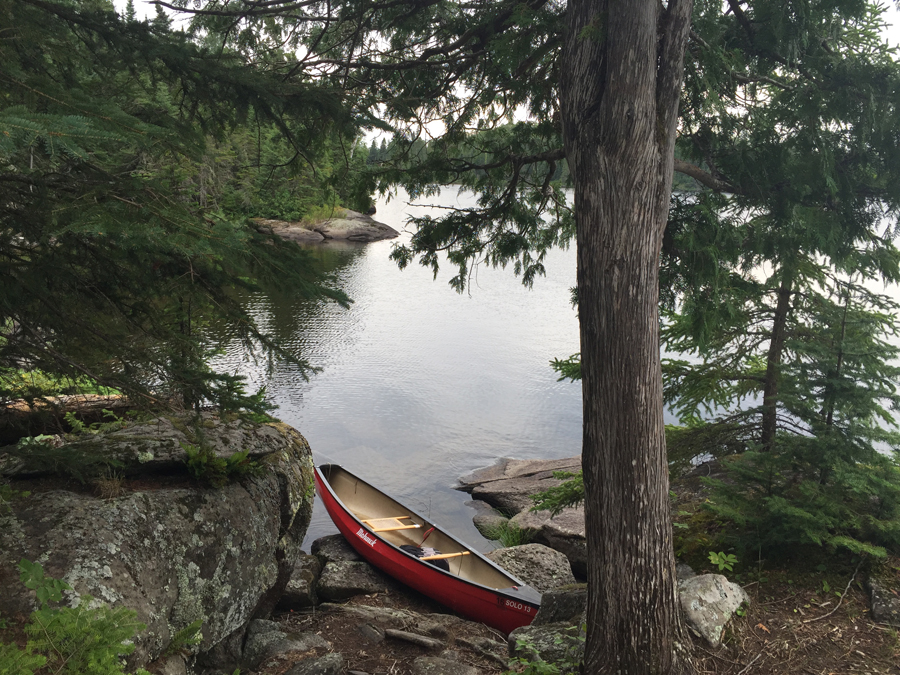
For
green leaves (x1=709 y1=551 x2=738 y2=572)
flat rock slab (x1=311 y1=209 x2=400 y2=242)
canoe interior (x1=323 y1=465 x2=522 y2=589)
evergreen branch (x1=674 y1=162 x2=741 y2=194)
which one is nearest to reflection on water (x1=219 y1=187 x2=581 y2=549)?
canoe interior (x1=323 y1=465 x2=522 y2=589)

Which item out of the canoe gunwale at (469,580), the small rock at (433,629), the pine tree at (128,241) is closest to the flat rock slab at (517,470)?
the canoe gunwale at (469,580)

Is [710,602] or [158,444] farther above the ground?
[158,444]

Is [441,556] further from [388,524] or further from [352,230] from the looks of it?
[352,230]

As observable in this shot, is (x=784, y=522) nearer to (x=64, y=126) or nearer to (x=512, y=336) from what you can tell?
(x=64, y=126)

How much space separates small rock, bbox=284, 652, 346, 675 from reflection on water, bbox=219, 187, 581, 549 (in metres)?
4.44

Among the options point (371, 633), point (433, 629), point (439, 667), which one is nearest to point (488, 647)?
point (433, 629)

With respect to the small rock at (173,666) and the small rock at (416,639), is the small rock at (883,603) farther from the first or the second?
the small rock at (173,666)

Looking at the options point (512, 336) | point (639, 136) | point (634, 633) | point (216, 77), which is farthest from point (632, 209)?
point (512, 336)

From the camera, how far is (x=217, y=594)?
4.24m

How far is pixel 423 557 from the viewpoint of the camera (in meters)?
7.43

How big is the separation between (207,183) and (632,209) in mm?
3770

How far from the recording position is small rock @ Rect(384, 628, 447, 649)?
5.12m

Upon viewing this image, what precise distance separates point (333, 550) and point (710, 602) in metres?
5.56

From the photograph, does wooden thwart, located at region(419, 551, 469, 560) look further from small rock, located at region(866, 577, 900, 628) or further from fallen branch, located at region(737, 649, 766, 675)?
small rock, located at region(866, 577, 900, 628)
